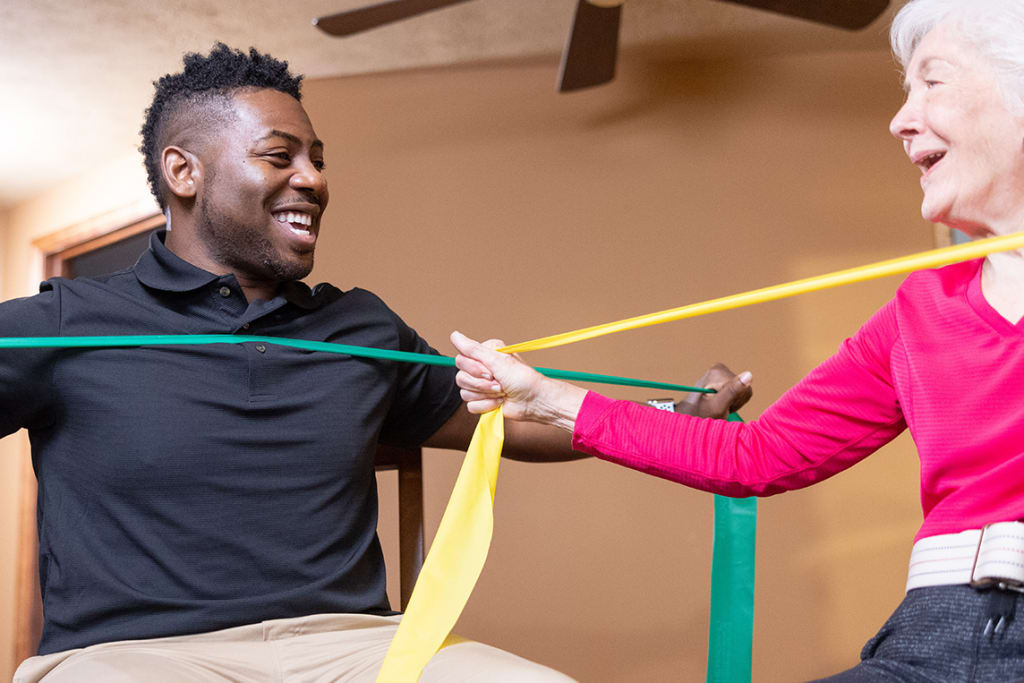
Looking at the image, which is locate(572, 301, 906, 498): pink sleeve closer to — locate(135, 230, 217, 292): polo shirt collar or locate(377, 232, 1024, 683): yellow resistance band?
locate(377, 232, 1024, 683): yellow resistance band

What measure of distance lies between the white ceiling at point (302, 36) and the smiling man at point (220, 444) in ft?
5.82

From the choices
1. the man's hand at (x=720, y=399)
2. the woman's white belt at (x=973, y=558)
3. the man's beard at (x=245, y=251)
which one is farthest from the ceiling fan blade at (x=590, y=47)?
the woman's white belt at (x=973, y=558)

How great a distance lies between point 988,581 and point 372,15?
2159 mm

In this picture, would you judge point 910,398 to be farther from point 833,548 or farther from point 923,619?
point 833,548

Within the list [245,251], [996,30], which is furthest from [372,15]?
Result: [996,30]

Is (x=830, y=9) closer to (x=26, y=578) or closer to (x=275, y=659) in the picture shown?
(x=275, y=659)

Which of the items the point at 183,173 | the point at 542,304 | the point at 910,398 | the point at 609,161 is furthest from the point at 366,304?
the point at 609,161

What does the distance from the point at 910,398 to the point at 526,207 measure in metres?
2.49

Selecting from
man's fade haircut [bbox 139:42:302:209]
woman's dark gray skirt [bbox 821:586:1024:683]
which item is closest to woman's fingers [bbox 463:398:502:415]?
woman's dark gray skirt [bbox 821:586:1024:683]

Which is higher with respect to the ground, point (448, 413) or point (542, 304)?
point (542, 304)

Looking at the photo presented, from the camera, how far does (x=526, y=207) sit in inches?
139

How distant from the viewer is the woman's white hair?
1.10 metres

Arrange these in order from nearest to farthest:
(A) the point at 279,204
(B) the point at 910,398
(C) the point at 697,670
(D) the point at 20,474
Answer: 1. (B) the point at 910,398
2. (A) the point at 279,204
3. (C) the point at 697,670
4. (D) the point at 20,474

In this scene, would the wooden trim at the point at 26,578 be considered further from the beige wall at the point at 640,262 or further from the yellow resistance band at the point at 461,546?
the yellow resistance band at the point at 461,546
